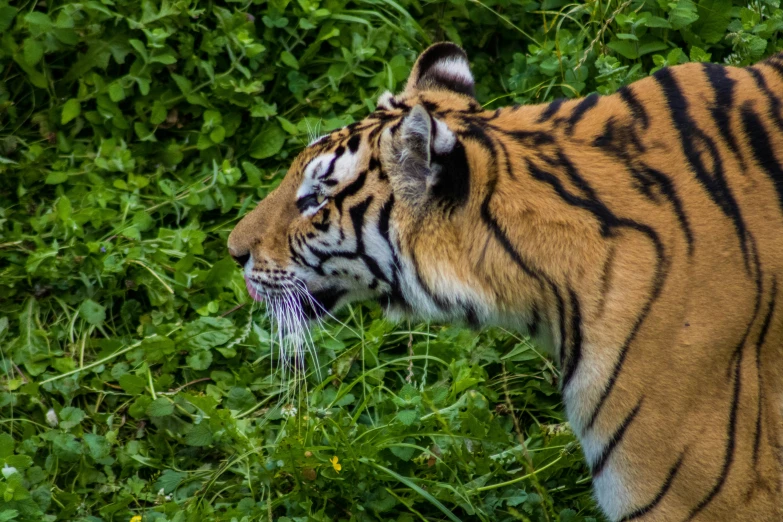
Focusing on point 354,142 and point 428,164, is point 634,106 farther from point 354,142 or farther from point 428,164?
point 354,142

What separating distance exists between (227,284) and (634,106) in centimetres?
149

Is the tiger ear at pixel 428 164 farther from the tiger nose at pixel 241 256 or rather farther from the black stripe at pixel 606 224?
the tiger nose at pixel 241 256

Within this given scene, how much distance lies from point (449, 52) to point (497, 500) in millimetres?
1075

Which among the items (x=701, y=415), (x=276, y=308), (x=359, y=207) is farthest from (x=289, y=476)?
(x=701, y=415)

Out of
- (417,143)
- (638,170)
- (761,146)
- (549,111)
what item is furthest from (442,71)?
(761,146)

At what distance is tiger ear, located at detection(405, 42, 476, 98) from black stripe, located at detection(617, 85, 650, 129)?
1.29 feet

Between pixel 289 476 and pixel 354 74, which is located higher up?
pixel 354 74

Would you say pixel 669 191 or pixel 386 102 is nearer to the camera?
pixel 669 191

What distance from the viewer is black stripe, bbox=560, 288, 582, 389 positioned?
196cm

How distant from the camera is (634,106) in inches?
82.2

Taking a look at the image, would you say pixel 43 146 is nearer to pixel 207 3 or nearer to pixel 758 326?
pixel 207 3

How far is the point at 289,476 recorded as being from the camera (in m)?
2.54

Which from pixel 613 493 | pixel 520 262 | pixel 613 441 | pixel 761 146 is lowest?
pixel 613 493

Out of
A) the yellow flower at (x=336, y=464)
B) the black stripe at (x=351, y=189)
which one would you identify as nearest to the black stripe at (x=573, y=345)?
the black stripe at (x=351, y=189)
